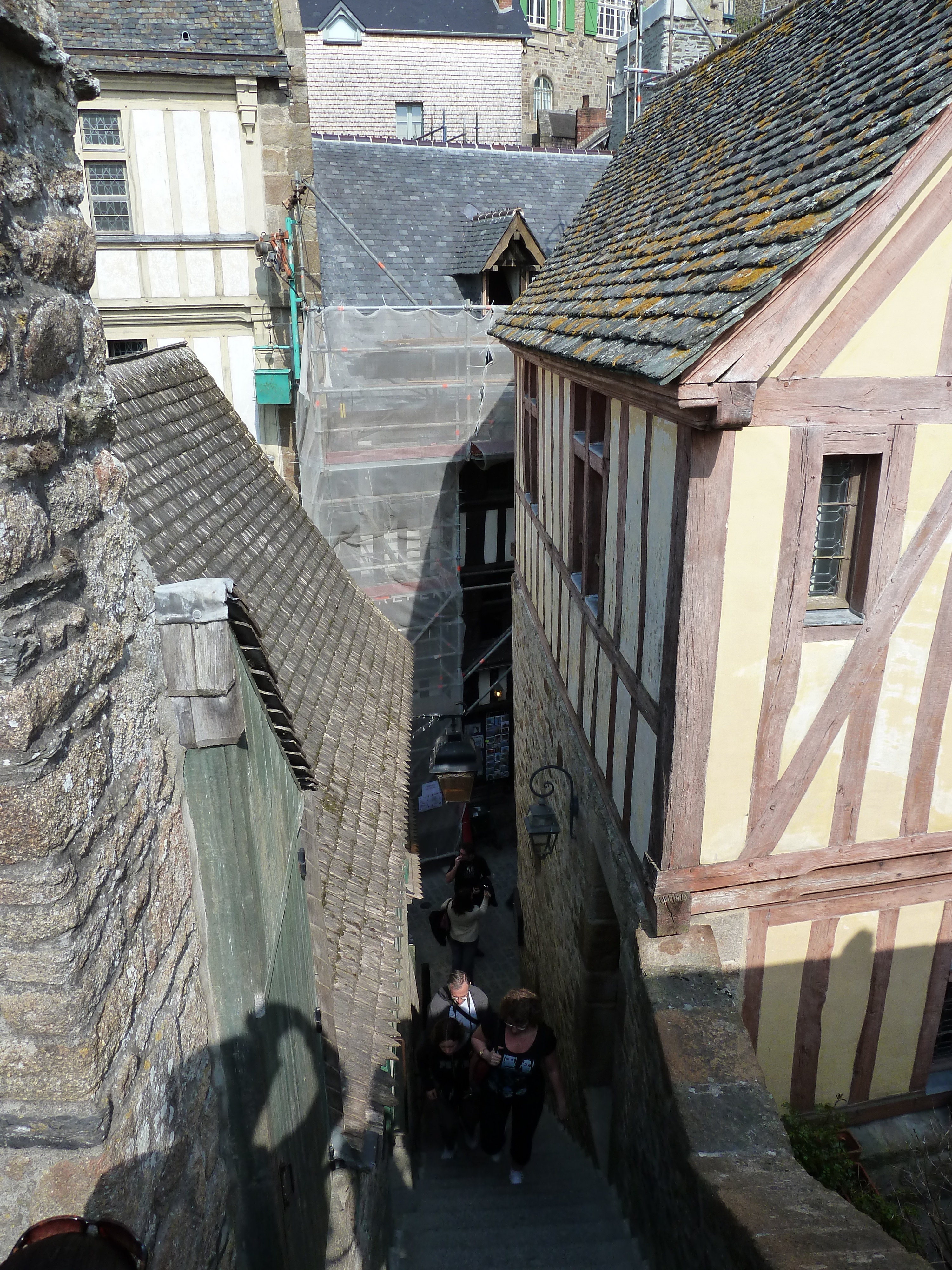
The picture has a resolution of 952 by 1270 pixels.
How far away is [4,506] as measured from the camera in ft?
4.45

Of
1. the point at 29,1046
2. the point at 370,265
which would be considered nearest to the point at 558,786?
the point at 29,1046

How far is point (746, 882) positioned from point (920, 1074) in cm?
210

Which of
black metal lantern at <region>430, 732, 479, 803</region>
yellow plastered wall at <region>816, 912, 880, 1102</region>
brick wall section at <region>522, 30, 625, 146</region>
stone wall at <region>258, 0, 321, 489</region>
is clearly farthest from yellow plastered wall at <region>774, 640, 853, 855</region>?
brick wall section at <region>522, 30, 625, 146</region>

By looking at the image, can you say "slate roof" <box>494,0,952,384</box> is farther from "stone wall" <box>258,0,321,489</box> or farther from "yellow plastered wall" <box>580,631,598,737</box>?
"stone wall" <box>258,0,321,489</box>

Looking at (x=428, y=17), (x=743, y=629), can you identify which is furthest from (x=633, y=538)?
(x=428, y=17)

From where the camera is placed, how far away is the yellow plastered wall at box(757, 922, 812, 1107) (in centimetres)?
493

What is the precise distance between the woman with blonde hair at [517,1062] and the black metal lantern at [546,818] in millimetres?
1507

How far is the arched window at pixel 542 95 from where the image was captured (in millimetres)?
31094

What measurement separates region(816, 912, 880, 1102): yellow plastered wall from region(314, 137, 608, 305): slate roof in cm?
1068

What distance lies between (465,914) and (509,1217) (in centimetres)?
273

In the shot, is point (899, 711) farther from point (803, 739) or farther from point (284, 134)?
point (284, 134)

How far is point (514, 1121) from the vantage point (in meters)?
6.14

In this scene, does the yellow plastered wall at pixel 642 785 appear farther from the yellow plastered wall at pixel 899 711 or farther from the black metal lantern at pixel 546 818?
the black metal lantern at pixel 546 818

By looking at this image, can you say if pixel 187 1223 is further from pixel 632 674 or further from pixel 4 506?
pixel 632 674
